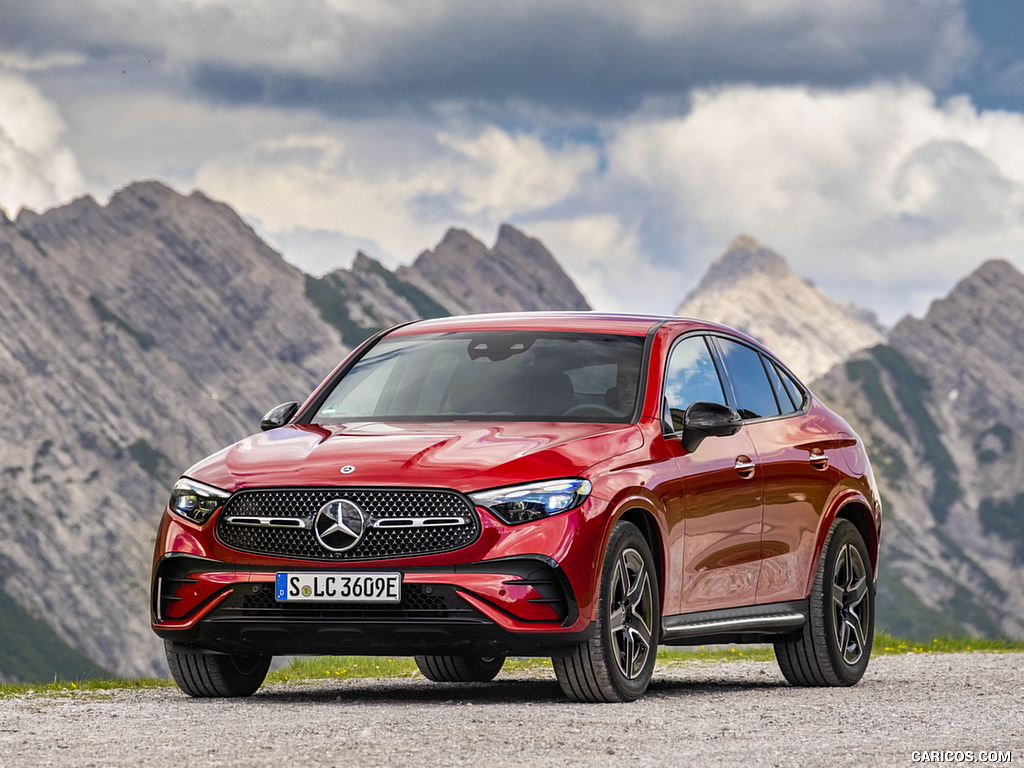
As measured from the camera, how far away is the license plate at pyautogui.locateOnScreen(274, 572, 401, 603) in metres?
7.06

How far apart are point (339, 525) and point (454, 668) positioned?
297 cm

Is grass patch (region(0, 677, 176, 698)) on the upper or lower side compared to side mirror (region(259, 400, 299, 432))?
lower

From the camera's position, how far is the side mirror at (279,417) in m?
8.52

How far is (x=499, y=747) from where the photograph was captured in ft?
19.4

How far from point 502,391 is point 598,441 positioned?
1.01 m

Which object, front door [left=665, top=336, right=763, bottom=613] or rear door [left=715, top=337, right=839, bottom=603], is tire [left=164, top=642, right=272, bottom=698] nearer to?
front door [left=665, top=336, right=763, bottom=613]

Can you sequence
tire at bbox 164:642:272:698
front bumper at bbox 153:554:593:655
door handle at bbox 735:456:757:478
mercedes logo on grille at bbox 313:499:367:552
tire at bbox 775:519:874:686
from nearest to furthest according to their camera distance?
front bumper at bbox 153:554:593:655 → mercedes logo on grille at bbox 313:499:367:552 → tire at bbox 164:642:272:698 → door handle at bbox 735:456:757:478 → tire at bbox 775:519:874:686

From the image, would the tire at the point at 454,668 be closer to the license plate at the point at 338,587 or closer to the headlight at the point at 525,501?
the license plate at the point at 338,587

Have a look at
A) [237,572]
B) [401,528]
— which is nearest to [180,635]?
[237,572]

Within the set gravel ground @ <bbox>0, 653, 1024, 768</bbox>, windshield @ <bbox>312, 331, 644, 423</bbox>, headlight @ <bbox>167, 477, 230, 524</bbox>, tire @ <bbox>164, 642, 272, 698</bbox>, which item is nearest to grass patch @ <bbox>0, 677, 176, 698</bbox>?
gravel ground @ <bbox>0, 653, 1024, 768</bbox>

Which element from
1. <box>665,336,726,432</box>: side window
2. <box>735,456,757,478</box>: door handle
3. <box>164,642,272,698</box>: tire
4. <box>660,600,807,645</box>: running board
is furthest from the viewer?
<box>735,456,757,478</box>: door handle

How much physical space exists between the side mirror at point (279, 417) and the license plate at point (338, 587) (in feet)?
4.87

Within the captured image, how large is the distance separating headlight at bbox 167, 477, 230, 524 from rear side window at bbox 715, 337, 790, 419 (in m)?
3.30

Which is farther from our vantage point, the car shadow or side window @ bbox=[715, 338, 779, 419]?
side window @ bbox=[715, 338, 779, 419]
